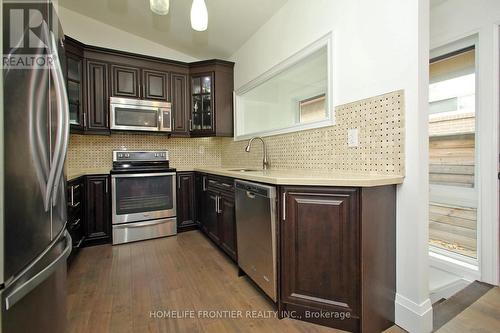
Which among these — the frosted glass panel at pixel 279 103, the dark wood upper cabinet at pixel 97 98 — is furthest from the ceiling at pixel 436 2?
the dark wood upper cabinet at pixel 97 98

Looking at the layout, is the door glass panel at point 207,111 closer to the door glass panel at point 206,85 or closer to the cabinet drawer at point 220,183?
the door glass panel at point 206,85

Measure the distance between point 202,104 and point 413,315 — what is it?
10.9 ft

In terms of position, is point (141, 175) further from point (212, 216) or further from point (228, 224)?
point (228, 224)

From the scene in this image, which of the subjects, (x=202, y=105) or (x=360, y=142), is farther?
(x=202, y=105)

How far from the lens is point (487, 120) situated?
6.19 feet

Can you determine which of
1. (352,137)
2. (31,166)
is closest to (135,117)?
(31,166)

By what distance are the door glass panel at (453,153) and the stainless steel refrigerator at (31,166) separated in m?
2.94

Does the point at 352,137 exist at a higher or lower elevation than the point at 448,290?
higher

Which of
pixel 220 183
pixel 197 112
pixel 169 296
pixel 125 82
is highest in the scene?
pixel 125 82

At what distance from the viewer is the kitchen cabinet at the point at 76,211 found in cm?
221

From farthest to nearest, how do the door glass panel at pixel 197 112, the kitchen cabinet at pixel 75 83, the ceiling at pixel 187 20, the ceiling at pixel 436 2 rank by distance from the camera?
1. the door glass panel at pixel 197 112
2. the kitchen cabinet at pixel 75 83
3. the ceiling at pixel 187 20
4. the ceiling at pixel 436 2

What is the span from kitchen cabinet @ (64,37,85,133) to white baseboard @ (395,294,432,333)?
→ 3575 mm

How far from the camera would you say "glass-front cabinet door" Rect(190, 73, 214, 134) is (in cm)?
351

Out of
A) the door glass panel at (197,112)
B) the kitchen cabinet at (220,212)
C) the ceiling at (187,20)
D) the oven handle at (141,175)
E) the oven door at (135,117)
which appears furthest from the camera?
the door glass panel at (197,112)
